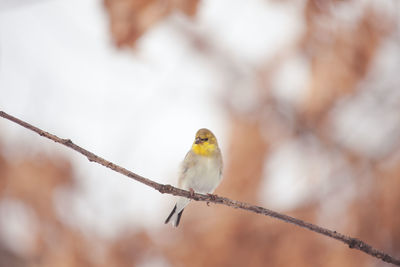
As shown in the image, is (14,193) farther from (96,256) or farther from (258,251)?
(258,251)

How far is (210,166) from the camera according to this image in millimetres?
3252

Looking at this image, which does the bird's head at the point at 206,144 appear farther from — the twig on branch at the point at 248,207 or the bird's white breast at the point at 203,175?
the twig on branch at the point at 248,207

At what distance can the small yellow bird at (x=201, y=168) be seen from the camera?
127 inches

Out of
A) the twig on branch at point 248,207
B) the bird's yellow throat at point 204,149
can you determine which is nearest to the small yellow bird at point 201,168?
the bird's yellow throat at point 204,149

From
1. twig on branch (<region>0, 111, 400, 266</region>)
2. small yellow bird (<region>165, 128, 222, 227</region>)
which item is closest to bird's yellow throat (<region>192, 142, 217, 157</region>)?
small yellow bird (<region>165, 128, 222, 227</region>)

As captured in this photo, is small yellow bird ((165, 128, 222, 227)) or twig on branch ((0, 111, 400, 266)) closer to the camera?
twig on branch ((0, 111, 400, 266))

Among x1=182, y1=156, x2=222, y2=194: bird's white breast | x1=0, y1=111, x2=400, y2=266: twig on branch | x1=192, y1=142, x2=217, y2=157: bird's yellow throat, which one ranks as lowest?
x1=0, y1=111, x2=400, y2=266: twig on branch

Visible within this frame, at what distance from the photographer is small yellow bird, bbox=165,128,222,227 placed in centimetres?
324

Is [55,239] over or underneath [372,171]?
underneath

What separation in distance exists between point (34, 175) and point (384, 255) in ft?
14.5

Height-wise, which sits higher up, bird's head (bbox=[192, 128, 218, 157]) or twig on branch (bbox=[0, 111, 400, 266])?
bird's head (bbox=[192, 128, 218, 157])

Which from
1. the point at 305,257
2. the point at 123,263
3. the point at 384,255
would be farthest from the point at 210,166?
the point at 123,263

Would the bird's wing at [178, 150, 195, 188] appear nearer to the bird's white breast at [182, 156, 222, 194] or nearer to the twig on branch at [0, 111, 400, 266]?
the bird's white breast at [182, 156, 222, 194]

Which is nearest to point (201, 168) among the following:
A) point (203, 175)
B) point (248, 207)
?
point (203, 175)
